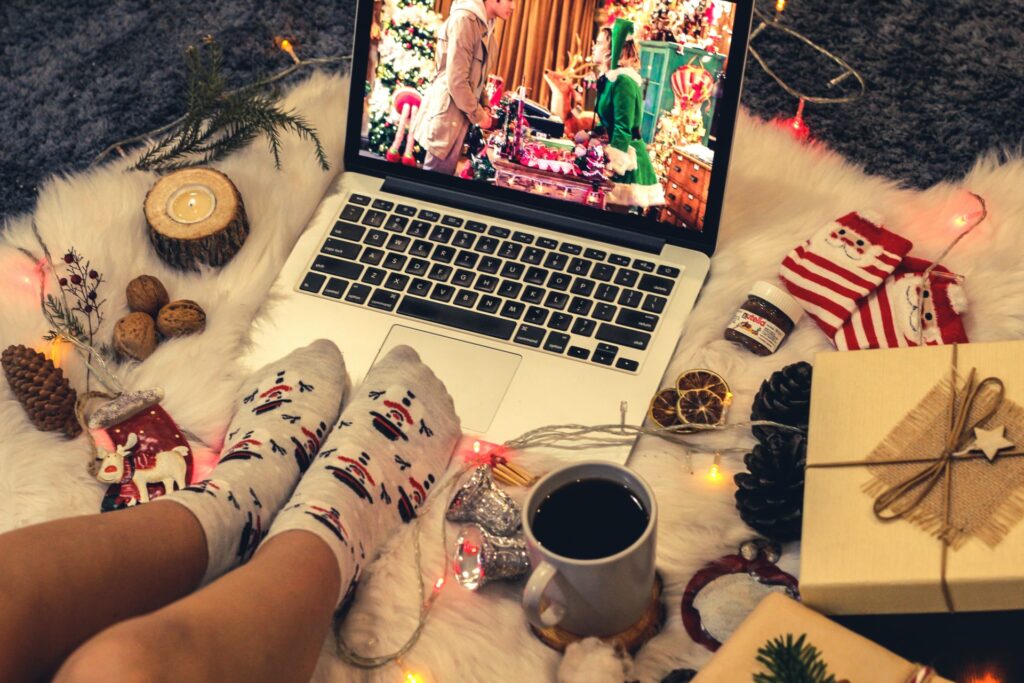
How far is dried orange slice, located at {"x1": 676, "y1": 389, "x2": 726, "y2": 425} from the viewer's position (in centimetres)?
Answer: 88

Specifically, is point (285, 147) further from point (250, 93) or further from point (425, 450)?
point (425, 450)

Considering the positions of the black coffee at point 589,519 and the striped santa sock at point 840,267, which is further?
the striped santa sock at point 840,267

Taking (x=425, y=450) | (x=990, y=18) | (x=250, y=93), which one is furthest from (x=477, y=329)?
(x=990, y=18)

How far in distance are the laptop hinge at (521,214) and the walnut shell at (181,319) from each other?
0.20 metres

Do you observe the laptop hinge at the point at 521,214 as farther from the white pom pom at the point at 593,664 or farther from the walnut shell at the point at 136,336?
the white pom pom at the point at 593,664

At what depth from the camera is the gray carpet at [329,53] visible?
3.70 feet

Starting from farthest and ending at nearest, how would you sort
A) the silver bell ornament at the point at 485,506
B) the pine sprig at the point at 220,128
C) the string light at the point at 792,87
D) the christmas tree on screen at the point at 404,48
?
the string light at the point at 792,87 < the pine sprig at the point at 220,128 < the christmas tree on screen at the point at 404,48 < the silver bell ornament at the point at 485,506

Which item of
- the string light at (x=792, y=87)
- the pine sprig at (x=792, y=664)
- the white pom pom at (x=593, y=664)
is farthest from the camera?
the string light at (x=792, y=87)

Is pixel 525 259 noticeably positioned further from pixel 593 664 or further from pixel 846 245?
pixel 593 664

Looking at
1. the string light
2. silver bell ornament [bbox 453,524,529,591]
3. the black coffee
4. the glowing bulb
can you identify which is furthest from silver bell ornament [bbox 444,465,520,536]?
the string light

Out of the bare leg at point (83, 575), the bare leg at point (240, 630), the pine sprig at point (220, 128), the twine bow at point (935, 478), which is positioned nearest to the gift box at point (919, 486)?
the twine bow at point (935, 478)

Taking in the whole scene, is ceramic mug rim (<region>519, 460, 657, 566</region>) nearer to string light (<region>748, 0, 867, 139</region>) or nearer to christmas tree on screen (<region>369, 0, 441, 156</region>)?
christmas tree on screen (<region>369, 0, 441, 156</region>)

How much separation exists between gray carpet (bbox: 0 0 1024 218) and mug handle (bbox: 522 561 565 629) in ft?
1.96

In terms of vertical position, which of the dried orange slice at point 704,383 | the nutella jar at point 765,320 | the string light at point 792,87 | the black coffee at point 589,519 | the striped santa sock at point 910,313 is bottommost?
the dried orange slice at point 704,383
